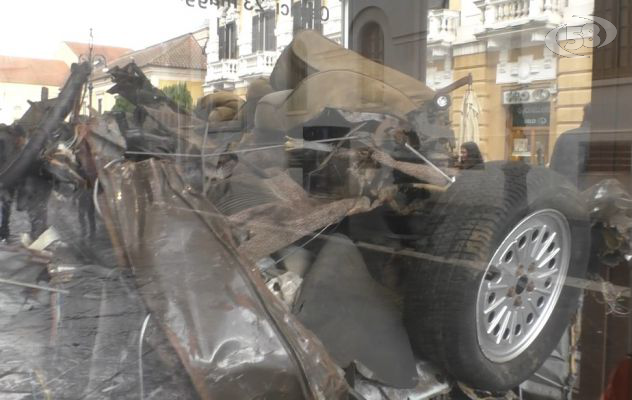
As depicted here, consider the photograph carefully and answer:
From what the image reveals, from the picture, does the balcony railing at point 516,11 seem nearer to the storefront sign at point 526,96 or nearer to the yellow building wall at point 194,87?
the storefront sign at point 526,96

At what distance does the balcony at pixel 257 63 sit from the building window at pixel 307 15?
167 millimetres

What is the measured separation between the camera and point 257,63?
8.16ft

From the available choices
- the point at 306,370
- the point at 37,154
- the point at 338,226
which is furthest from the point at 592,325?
the point at 37,154

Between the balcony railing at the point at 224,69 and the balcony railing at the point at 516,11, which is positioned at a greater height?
the balcony railing at the point at 516,11

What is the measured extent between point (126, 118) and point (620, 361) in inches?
70.4

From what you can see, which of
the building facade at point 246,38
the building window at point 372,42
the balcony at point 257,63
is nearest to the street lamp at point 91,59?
the building facade at point 246,38

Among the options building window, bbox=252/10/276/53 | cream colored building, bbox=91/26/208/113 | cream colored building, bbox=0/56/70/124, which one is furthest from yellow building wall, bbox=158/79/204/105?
cream colored building, bbox=0/56/70/124

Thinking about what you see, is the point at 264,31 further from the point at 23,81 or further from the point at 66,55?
the point at 23,81

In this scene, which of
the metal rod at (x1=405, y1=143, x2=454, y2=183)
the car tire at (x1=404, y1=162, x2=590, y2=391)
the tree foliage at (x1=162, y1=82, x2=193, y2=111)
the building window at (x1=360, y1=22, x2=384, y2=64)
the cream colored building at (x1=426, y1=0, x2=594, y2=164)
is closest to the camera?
the cream colored building at (x1=426, y1=0, x2=594, y2=164)

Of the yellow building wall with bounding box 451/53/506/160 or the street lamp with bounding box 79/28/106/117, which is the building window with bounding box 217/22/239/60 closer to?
the street lamp with bounding box 79/28/106/117

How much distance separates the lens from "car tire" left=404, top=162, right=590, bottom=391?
2289 mm

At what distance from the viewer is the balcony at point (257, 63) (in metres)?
2.46

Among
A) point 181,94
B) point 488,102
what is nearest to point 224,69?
point 181,94

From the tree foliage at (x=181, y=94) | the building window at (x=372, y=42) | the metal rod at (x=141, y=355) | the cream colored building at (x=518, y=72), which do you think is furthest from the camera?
the building window at (x=372, y=42)
